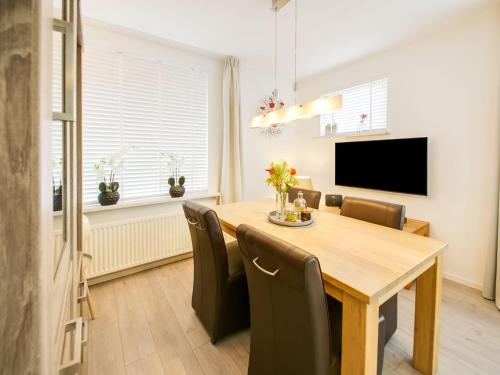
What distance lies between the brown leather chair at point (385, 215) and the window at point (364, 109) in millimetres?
1624

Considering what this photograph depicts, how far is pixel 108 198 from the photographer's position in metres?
2.49

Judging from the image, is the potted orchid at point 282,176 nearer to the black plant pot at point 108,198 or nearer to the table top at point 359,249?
the table top at point 359,249

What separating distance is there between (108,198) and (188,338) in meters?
1.59

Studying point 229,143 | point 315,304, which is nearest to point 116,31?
point 229,143

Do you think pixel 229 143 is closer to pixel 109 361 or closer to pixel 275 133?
pixel 275 133

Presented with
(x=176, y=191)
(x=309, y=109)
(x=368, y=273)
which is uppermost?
(x=309, y=109)

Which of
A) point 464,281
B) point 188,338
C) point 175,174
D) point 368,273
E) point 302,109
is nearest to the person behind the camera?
point 368,273

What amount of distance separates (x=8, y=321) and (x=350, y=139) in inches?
145

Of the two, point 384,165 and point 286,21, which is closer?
point 286,21

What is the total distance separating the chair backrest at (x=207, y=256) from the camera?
5.04ft

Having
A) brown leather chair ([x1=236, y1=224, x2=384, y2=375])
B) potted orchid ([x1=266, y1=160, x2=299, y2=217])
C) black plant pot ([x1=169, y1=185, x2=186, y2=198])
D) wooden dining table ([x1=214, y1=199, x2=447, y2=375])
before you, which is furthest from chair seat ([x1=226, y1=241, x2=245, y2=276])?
black plant pot ([x1=169, y1=185, x2=186, y2=198])

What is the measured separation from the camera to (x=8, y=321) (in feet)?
1.22

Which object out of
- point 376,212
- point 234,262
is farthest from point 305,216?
point 234,262

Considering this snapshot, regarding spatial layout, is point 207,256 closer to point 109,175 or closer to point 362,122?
point 109,175
